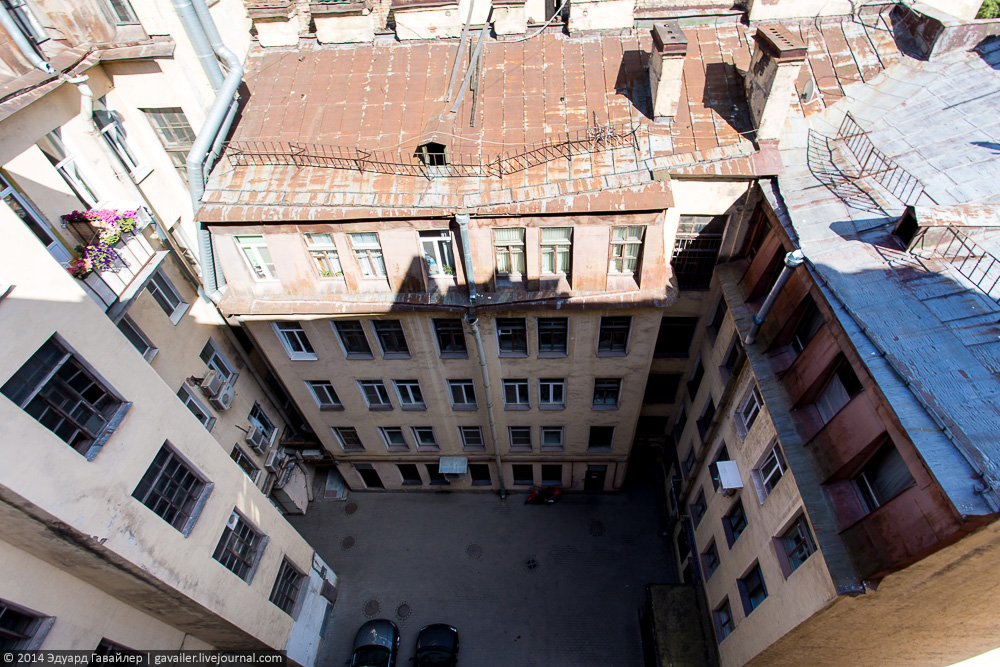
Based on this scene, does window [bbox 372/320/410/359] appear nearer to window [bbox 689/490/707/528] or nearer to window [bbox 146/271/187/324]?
window [bbox 146/271/187/324]

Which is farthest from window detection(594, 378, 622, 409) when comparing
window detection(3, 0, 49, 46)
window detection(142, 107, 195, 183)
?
window detection(3, 0, 49, 46)

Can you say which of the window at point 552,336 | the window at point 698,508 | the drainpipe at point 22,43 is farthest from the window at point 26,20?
the window at point 698,508

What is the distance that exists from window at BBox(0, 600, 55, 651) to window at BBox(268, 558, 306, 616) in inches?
306

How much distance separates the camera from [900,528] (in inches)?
406

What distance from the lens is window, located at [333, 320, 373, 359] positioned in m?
19.8

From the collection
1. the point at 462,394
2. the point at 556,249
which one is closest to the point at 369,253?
the point at 556,249

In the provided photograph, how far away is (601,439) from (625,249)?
11183mm

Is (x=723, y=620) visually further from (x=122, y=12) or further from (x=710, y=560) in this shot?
(x=122, y=12)

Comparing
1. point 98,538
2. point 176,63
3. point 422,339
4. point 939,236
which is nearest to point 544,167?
point 422,339

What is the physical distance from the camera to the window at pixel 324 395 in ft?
73.5

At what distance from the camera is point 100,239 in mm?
15047

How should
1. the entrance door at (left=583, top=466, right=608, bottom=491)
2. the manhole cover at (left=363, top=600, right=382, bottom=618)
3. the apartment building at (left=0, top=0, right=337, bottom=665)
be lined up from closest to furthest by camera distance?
1. the apartment building at (left=0, top=0, right=337, bottom=665)
2. the manhole cover at (left=363, top=600, right=382, bottom=618)
3. the entrance door at (left=583, top=466, right=608, bottom=491)

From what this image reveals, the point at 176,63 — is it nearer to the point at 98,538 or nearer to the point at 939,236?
the point at 98,538

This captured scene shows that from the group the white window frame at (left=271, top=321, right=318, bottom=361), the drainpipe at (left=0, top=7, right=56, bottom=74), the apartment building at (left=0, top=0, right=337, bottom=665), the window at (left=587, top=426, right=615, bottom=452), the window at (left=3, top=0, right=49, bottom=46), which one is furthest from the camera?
the window at (left=587, top=426, right=615, bottom=452)
